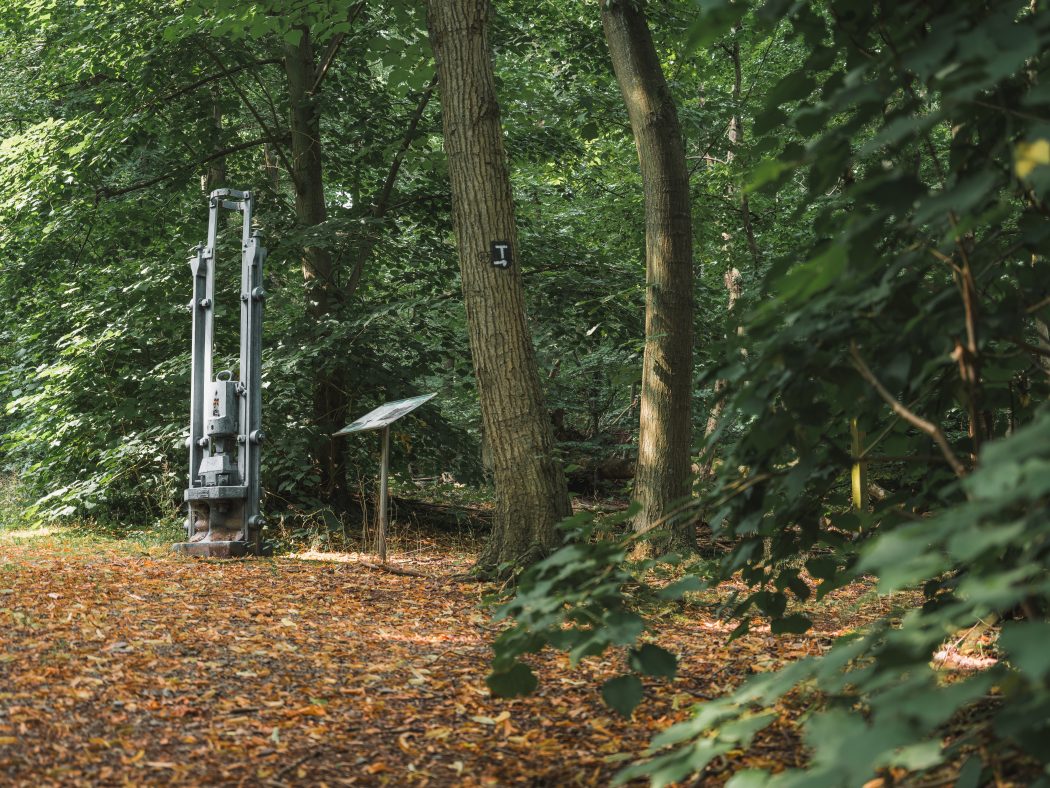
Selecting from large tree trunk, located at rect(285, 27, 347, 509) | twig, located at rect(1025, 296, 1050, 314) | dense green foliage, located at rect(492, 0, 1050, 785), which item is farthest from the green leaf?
large tree trunk, located at rect(285, 27, 347, 509)

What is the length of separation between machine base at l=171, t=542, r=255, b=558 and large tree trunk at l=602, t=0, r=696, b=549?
3087 millimetres

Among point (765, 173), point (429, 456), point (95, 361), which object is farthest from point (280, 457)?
point (765, 173)

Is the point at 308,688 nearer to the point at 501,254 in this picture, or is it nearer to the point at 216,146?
the point at 501,254

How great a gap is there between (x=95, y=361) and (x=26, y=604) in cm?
639

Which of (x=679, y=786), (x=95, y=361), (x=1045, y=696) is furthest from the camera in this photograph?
(x=95, y=361)

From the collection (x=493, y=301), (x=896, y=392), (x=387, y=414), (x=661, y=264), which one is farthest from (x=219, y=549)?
(x=896, y=392)

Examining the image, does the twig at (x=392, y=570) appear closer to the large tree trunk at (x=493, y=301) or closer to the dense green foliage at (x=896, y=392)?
the large tree trunk at (x=493, y=301)

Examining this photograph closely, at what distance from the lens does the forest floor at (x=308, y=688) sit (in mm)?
3008

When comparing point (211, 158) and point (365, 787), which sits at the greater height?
point (211, 158)

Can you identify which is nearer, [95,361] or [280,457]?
[280,457]

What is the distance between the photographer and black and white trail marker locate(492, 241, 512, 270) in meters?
6.41

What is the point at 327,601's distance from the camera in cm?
582

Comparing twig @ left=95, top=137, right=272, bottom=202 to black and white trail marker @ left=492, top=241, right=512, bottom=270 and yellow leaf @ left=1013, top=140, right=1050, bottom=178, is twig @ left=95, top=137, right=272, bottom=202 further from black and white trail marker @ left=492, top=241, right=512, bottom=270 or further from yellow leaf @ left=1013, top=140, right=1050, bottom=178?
yellow leaf @ left=1013, top=140, right=1050, bottom=178

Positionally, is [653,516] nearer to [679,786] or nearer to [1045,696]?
[679,786]
